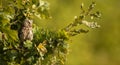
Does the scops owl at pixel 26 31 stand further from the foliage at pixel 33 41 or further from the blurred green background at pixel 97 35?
the blurred green background at pixel 97 35

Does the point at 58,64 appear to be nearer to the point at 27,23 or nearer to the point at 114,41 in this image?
the point at 27,23

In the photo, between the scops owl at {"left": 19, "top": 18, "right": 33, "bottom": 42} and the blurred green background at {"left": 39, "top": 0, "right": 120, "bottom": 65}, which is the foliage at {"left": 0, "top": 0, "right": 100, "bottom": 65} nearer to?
the scops owl at {"left": 19, "top": 18, "right": 33, "bottom": 42}

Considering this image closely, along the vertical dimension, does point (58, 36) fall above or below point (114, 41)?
above

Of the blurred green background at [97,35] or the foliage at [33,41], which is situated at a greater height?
the foliage at [33,41]

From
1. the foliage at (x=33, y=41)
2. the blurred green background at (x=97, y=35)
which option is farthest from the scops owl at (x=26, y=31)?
the blurred green background at (x=97, y=35)

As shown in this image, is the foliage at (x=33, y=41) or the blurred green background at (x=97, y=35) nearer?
the foliage at (x=33, y=41)

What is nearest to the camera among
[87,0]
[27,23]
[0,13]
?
[0,13]

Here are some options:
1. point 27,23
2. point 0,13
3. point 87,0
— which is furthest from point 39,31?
point 87,0
